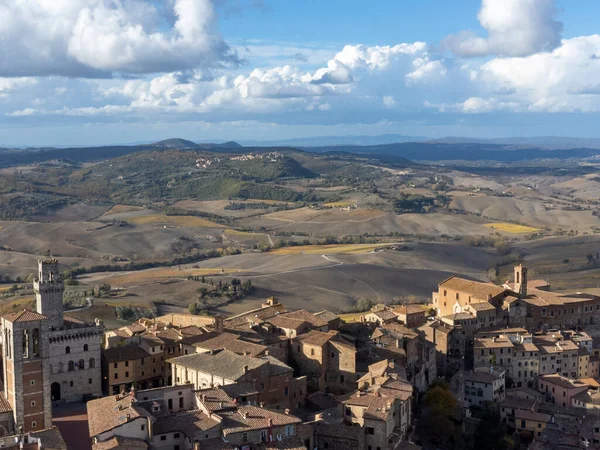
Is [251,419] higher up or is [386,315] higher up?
[251,419]

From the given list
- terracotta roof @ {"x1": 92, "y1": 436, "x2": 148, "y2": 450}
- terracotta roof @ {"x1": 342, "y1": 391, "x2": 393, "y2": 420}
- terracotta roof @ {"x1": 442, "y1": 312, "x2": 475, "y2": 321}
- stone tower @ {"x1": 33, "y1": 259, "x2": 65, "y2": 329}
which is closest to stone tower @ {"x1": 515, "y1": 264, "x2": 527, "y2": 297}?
terracotta roof @ {"x1": 442, "y1": 312, "x2": 475, "y2": 321}

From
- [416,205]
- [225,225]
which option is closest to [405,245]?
[225,225]

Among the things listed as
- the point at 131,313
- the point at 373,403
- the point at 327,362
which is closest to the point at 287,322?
the point at 327,362

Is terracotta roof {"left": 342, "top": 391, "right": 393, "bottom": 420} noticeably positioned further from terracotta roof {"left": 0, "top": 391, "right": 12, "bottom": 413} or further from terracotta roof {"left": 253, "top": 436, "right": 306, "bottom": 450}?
terracotta roof {"left": 0, "top": 391, "right": 12, "bottom": 413}

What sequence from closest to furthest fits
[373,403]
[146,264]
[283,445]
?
[283,445] → [373,403] → [146,264]

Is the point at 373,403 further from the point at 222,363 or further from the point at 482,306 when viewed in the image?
the point at 482,306

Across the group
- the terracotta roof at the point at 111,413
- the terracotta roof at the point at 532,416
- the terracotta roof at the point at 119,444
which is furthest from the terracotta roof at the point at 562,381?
the terracotta roof at the point at 119,444

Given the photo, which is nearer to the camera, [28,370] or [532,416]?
[28,370]

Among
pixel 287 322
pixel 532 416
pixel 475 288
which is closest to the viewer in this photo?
pixel 532 416

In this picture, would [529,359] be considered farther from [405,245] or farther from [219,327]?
[405,245]
